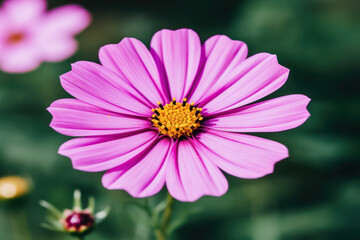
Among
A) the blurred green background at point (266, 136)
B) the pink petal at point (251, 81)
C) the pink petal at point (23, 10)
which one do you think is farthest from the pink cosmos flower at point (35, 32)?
the pink petal at point (251, 81)

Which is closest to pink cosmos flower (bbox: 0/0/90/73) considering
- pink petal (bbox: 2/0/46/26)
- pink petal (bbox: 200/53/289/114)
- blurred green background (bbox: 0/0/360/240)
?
pink petal (bbox: 2/0/46/26)

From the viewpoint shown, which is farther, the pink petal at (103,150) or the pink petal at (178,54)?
the pink petal at (178,54)

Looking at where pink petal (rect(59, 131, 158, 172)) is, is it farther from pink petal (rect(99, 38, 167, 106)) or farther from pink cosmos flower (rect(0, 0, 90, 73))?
pink cosmos flower (rect(0, 0, 90, 73))

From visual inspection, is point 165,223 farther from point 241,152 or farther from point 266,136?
point 266,136

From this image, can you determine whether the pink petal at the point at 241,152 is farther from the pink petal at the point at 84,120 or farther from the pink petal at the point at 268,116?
the pink petal at the point at 84,120

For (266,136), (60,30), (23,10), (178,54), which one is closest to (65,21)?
(60,30)

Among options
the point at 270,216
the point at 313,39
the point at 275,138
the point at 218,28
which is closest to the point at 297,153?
the point at 275,138
